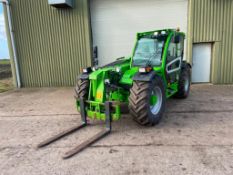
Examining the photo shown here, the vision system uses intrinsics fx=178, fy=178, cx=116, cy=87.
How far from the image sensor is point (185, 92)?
6004mm

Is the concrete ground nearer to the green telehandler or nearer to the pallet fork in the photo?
the pallet fork

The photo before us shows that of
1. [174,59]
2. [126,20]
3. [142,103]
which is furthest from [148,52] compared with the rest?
[126,20]

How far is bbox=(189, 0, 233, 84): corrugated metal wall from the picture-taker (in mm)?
7797

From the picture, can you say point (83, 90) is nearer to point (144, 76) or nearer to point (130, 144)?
point (144, 76)

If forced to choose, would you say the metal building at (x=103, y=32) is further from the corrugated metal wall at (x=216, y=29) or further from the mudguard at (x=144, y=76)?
the mudguard at (x=144, y=76)

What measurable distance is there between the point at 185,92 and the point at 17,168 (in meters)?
5.16

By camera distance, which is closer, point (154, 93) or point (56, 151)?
point (56, 151)

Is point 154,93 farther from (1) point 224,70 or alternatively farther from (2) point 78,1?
(2) point 78,1

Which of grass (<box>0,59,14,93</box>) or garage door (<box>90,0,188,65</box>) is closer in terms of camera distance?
garage door (<box>90,0,188,65</box>)

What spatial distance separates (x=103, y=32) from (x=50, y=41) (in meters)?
2.68

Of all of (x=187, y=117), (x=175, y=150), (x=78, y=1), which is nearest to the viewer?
(x=175, y=150)

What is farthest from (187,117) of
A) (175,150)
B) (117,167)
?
(117,167)

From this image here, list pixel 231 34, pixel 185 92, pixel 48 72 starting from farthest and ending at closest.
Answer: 1. pixel 48 72
2. pixel 231 34
3. pixel 185 92

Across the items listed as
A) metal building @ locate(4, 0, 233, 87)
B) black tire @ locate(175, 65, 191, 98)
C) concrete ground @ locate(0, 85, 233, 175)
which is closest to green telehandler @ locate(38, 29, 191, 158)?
concrete ground @ locate(0, 85, 233, 175)
